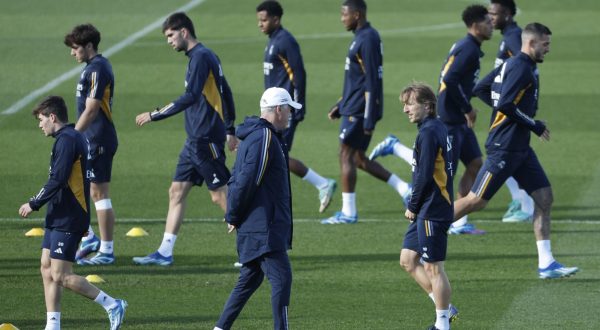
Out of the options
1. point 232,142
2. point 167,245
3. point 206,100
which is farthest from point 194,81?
point 167,245

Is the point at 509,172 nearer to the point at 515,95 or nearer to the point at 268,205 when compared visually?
the point at 515,95

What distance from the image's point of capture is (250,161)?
9.22m

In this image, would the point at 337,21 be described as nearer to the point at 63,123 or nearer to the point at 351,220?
the point at 351,220

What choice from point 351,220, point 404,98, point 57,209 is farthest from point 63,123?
point 351,220

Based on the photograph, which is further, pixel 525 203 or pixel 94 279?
pixel 525 203

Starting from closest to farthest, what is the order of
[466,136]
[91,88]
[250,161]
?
1. [250,161]
2. [91,88]
3. [466,136]

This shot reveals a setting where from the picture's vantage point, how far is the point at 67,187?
10.3 metres

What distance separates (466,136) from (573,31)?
1509 centimetres

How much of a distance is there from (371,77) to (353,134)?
31.2 inches

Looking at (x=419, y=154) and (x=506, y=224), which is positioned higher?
(x=419, y=154)

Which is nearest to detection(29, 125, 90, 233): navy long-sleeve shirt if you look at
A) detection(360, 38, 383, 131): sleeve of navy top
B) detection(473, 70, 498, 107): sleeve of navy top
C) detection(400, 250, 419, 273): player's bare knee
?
detection(400, 250, 419, 273): player's bare knee

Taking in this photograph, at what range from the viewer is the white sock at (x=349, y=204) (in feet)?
50.1

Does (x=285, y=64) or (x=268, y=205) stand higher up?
(x=285, y=64)

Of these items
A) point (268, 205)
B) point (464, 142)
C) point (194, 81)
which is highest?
point (194, 81)
